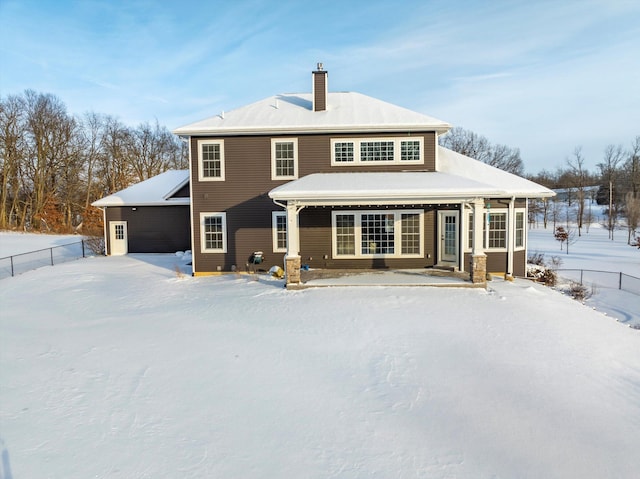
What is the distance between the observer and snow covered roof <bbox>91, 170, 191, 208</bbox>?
20016 mm

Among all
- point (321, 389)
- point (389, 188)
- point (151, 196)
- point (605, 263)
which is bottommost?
point (605, 263)

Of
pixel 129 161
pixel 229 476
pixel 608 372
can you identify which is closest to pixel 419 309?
pixel 608 372

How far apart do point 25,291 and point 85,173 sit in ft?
121

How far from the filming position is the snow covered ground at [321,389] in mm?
4332

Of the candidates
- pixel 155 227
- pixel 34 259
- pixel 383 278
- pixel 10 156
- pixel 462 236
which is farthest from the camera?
pixel 10 156

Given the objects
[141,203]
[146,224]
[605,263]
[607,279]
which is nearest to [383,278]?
[607,279]

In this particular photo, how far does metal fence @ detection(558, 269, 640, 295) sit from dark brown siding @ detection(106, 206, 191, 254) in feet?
60.9

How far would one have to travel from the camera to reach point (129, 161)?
148 feet

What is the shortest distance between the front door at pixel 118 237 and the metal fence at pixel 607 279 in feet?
71.2

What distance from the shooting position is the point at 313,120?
14703mm

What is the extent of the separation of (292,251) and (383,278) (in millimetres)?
3157

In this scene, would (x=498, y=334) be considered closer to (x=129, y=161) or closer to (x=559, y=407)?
(x=559, y=407)

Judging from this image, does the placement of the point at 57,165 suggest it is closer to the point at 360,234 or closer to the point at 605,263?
the point at 360,234

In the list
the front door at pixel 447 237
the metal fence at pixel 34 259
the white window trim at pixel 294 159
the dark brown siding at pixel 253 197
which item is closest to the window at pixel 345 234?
the dark brown siding at pixel 253 197
